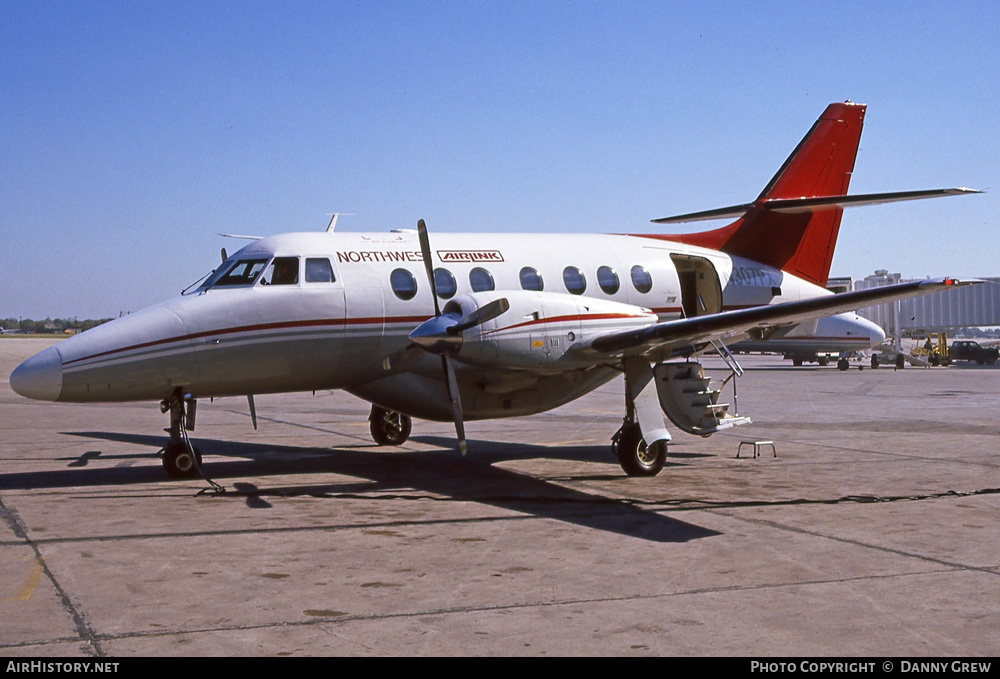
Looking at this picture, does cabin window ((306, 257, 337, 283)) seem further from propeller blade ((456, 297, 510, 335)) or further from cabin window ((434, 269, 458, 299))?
propeller blade ((456, 297, 510, 335))

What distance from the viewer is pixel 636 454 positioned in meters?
14.2

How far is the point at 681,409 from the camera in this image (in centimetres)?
1409

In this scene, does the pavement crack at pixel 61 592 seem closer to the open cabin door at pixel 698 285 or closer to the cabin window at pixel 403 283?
the cabin window at pixel 403 283

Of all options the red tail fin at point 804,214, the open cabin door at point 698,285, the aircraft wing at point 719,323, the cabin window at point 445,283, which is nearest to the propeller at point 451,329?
the aircraft wing at point 719,323

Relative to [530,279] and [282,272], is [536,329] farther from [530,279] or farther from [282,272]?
[282,272]

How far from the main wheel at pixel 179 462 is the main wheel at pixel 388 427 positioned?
481 cm

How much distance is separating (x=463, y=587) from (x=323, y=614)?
1.24 meters

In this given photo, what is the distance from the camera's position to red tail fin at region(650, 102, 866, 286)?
60.5ft

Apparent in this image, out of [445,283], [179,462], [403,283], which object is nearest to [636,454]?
[445,283]

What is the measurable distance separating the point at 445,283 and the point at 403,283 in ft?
2.25

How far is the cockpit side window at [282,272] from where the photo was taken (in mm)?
14117

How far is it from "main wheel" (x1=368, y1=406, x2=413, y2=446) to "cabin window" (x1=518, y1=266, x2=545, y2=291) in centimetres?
420

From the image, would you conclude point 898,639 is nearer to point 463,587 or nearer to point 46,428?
point 463,587

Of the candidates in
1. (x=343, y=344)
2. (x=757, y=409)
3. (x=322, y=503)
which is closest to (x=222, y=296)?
(x=343, y=344)
